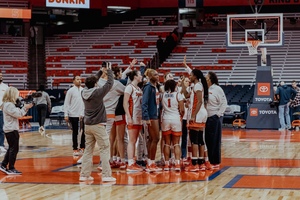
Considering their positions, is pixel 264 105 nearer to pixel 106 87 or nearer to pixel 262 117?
pixel 262 117

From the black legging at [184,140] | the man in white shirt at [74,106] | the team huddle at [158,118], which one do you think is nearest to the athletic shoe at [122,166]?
the team huddle at [158,118]

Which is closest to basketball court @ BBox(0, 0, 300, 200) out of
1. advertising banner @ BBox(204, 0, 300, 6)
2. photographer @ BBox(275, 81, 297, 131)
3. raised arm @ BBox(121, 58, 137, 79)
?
raised arm @ BBox(121, 58, 137, 79)

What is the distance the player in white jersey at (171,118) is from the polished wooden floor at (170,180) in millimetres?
401

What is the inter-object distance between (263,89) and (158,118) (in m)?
10.9

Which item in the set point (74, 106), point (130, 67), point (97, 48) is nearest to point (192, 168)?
point (130, 67)

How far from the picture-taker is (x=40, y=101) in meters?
20.0

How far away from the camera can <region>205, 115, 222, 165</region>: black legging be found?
11656 millimetres

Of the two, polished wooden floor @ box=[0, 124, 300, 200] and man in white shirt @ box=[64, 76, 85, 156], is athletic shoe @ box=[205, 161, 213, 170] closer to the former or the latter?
polished wooden floor @ box=[0, 124, 300, 200]

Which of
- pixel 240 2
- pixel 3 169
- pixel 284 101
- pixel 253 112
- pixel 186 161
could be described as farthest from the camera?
pixel 240 2

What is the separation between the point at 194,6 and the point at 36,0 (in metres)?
7.91

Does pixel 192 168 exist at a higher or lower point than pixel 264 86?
lower

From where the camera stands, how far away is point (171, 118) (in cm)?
1109

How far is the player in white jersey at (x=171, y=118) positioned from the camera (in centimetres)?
1110

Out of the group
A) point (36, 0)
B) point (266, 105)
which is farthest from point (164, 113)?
point (36, 0)
